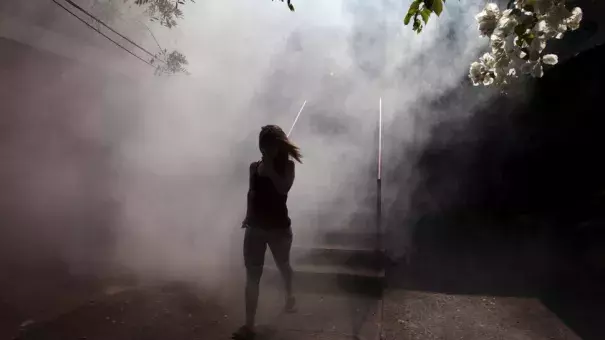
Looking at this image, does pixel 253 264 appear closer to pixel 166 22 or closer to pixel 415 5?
pixel 415 5

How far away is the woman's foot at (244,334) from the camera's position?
2753mm

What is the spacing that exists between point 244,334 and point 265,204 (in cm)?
94

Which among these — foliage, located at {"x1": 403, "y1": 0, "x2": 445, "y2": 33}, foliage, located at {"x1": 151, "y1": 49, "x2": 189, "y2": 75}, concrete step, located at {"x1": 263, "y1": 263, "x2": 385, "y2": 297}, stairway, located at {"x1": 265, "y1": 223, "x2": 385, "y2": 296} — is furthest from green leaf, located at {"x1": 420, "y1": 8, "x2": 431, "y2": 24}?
foliage, located at {"x1": 151, "y1": 49, "x2": 189, "y2": 75}

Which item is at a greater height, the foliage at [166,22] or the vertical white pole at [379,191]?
the foliage at [166,22]

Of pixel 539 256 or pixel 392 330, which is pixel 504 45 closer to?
pixel 392 330

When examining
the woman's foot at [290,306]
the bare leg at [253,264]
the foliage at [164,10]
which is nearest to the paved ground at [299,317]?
the woman's foot at [290,306]

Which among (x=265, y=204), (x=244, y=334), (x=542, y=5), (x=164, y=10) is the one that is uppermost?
(x=164, y=10)

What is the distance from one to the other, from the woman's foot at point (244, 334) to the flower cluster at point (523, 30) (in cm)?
227

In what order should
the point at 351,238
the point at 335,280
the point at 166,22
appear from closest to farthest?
1. the point at 335,280
2. the point at 351,238
3. the point at 166,22

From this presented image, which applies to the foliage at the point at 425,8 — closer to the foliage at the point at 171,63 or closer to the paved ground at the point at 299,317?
the paved ground at the point at 299,317

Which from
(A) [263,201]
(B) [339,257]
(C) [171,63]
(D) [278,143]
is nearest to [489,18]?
(D) [278,143]

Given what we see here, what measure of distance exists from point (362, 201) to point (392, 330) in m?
2.39

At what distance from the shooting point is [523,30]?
1.53 metres

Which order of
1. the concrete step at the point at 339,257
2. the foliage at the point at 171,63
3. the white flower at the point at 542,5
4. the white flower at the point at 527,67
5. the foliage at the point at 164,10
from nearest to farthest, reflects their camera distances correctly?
the white flower at the point at 542,5, the white flower at the point at 527,67, the concrete step at the point at 339,257, the foliage at the point at 164,10, the foliage at the point at 171,63
